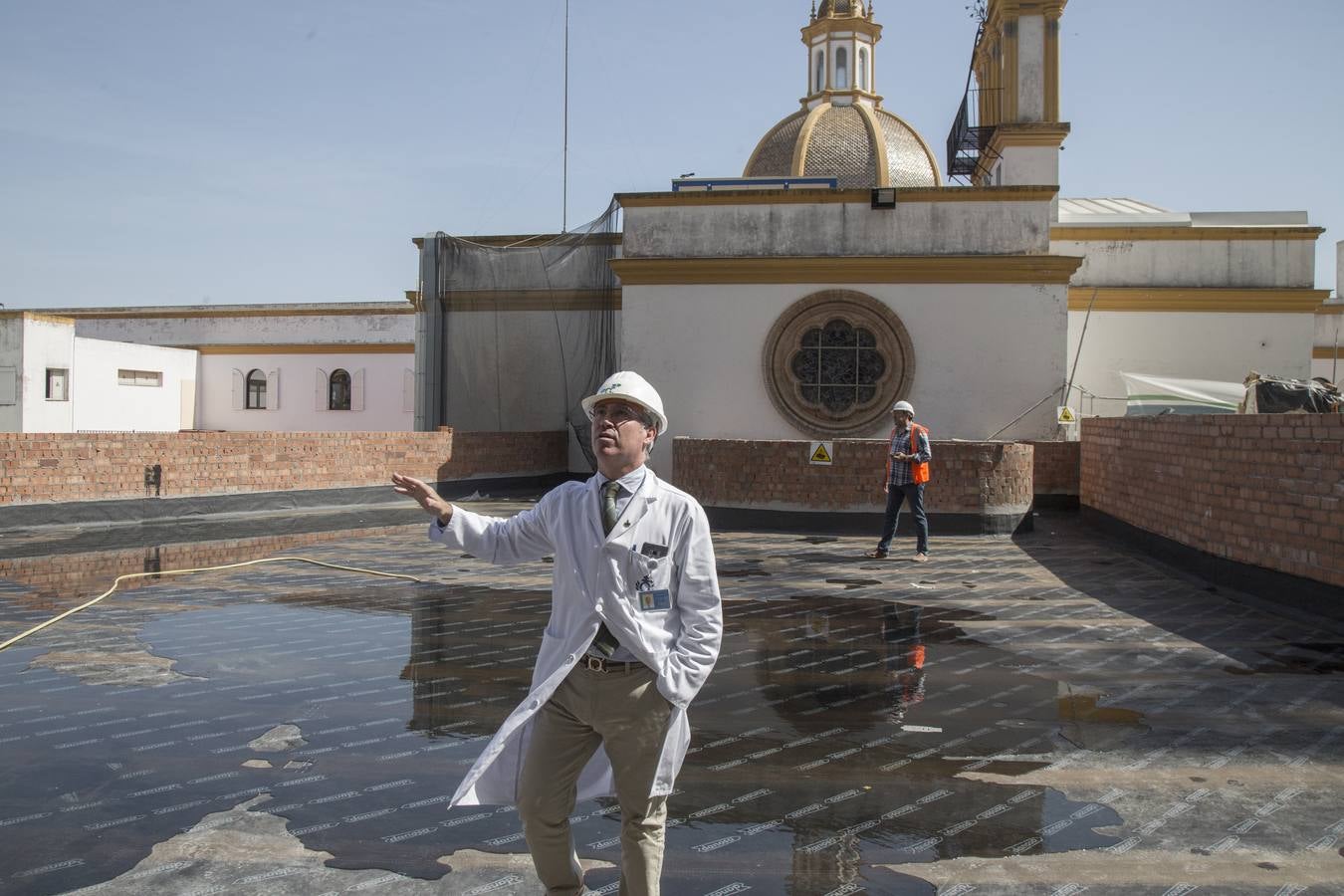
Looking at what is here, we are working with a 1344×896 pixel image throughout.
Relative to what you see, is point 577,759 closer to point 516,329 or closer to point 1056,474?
point 1056,474

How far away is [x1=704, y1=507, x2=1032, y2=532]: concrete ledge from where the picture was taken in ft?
50.3

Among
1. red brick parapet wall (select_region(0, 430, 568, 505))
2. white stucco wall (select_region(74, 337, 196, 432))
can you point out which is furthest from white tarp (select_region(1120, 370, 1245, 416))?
white stucco wall (select_region(74, 337, 196, 432))

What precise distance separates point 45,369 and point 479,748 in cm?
2999

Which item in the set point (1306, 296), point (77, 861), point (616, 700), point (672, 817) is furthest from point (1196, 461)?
point (1306, 296)

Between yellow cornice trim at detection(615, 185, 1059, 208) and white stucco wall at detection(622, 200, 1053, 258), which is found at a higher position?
yellow cornice trim at detection(615, 185, 1059, 208)

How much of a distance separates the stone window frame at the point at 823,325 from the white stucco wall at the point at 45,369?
2105 centimetres

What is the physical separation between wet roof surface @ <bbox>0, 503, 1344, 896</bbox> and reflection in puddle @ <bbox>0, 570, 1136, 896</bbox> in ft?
0.07

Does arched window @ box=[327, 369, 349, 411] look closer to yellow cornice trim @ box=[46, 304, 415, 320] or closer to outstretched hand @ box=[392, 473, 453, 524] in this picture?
yellow cornice trim @ box=[46, 304, 415, 320]

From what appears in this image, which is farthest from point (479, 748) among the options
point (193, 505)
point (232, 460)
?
point (232, 460)

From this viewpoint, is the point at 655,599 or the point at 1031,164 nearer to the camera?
the point at 655,599

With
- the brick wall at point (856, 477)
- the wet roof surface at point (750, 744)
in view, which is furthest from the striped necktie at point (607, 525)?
the brick wall at point (856, 477)

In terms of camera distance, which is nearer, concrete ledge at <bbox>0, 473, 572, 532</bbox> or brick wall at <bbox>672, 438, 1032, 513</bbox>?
concrete ledge at <bbox>0, 473, 572, 532</bbox>

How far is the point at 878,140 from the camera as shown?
97.7 feet

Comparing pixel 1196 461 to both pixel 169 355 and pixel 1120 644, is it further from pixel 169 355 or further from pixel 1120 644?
pixel 169 355
